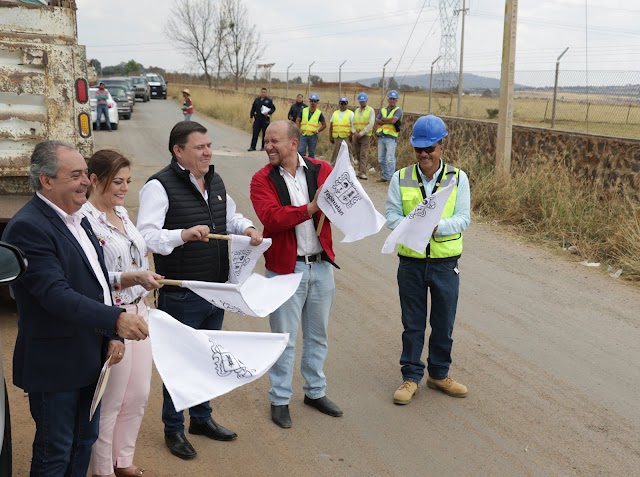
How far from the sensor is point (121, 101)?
103 ft

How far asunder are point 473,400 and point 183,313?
2.29m

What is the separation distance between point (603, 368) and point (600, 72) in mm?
12460

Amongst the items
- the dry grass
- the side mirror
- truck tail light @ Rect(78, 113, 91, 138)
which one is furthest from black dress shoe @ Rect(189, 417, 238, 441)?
the dry grass

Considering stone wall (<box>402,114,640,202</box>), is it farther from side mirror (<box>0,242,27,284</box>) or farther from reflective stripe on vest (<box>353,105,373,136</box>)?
side mirror (<box>0,242,27,284</box>)

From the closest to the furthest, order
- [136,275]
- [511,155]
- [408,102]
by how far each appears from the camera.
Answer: [136,275]
[511,155]
[408,102]

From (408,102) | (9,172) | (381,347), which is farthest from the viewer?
(408,102)

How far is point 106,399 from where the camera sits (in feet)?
12.1

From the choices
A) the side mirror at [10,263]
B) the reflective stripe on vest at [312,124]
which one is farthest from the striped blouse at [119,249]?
the reflective stripe on vest at [312,124]

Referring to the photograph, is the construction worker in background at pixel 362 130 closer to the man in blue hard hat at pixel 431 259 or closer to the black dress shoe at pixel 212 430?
the man in blue hard hat at pixel 431 259

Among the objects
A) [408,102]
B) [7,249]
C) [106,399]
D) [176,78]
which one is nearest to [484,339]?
[106,399]

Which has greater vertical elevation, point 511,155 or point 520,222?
point 511,155

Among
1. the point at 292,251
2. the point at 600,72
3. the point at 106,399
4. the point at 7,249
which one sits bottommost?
the point at 106,399

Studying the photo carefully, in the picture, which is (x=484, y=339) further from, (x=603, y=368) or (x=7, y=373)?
(x=7, y=373)

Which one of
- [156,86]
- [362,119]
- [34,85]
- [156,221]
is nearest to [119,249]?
[156,221]
